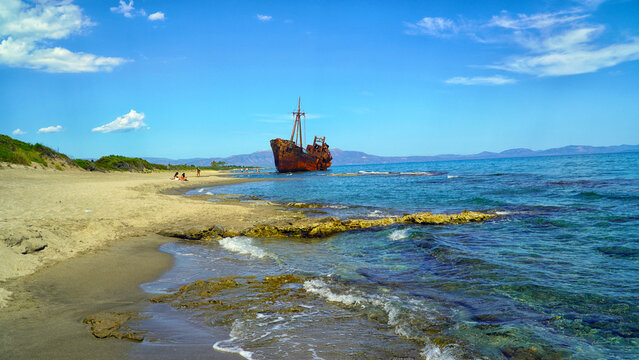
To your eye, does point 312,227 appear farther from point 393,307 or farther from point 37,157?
point 37,157

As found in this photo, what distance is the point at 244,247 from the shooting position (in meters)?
8.98

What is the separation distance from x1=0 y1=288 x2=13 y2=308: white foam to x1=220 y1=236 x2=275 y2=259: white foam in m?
4.51

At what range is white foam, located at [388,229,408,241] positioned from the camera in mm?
9974

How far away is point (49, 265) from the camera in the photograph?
6340mm

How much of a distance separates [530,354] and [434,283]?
2.47m

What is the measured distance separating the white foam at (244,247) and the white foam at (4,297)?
4511 millimetres

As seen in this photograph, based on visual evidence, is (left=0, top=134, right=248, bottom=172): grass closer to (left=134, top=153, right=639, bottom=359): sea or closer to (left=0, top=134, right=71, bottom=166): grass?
(left=0, top=134, right=71, bottom=166): grass

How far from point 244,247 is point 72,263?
3.81 m

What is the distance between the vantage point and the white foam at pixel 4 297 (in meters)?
4.48

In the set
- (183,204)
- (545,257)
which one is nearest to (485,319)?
(545,257)

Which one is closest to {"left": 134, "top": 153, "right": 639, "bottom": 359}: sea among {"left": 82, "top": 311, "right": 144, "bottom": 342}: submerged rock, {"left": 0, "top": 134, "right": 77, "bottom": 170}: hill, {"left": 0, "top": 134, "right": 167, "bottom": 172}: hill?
{"left": 82, "top": 311, "right": 144, "bottom": 342}: submerged rock

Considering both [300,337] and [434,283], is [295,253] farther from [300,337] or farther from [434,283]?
[300,337]

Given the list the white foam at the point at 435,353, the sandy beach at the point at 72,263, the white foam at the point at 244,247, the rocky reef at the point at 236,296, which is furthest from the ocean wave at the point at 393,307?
the sandy beach at the point at 72,263

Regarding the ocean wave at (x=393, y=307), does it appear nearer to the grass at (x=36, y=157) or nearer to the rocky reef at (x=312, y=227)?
the rocky reef at (x=312, y=227)
